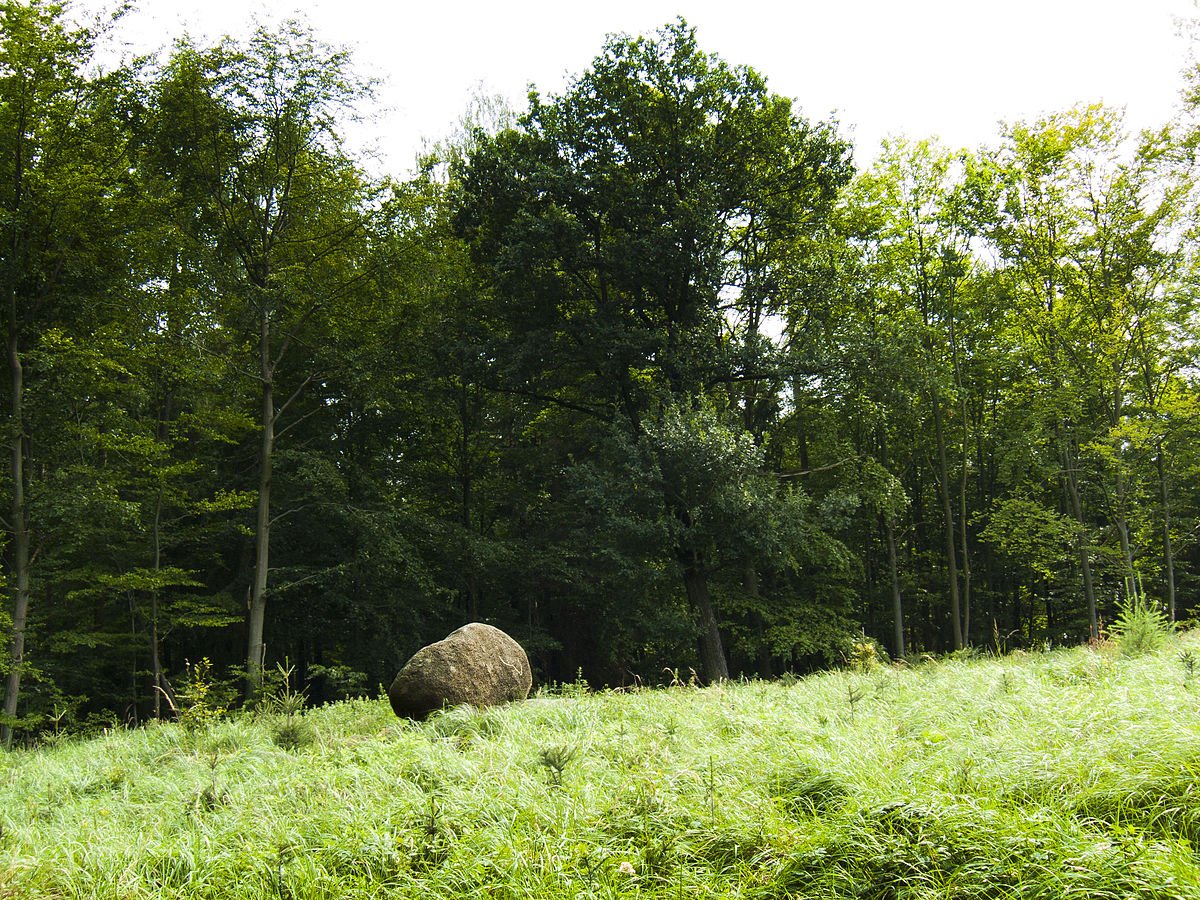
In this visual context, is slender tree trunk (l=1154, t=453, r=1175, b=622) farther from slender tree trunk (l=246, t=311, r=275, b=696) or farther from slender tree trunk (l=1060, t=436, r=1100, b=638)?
slender tree trunk (l=246, t=311, r=275, b=696)

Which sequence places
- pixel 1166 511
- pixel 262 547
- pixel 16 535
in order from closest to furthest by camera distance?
pixel 16 535
pixel 262 547
pixel 1166 511

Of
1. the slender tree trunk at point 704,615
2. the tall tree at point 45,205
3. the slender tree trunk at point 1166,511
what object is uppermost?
the tall tree at point 45,205

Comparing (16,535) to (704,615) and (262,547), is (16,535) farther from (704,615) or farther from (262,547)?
(704,615)

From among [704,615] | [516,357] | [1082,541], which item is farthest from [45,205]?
[1082,541]

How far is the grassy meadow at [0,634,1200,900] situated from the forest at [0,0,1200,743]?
5694mm

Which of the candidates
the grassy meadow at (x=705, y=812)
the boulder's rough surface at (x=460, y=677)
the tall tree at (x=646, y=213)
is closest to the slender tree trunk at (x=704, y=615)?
the tall tree at (x=646, y=213)

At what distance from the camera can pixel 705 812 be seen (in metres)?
3.75

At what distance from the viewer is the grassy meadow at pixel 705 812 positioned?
10.4 ft

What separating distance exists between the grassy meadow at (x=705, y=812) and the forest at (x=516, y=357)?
5.69 metres

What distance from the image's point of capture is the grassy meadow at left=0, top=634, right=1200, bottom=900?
10.4 ft

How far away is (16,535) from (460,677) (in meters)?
9.04

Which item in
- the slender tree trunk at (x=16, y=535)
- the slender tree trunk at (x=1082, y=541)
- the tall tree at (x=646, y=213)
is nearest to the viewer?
the slender tree trunk at (x=16, y=535)

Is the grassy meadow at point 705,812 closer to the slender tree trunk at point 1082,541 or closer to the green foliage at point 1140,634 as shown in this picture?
the green foliage at point 1140,634

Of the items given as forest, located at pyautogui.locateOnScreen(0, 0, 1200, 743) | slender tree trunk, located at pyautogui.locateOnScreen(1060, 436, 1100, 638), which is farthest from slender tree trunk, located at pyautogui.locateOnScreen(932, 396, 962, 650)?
slender tree trunk, located at pyautogui.locateOnScreen(1060, 436, 1100, 638)
